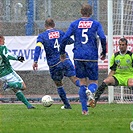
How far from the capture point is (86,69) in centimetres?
1215

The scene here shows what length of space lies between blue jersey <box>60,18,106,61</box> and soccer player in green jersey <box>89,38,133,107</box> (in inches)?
81.1

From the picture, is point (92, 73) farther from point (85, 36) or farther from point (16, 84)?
point (16, 84)

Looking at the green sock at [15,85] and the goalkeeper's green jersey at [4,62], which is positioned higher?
the goalkeeper's green jersey at [4,62]

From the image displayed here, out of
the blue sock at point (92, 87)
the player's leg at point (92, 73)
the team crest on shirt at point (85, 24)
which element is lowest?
the blue sock at point (92, 87)

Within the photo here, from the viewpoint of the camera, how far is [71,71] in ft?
48.4

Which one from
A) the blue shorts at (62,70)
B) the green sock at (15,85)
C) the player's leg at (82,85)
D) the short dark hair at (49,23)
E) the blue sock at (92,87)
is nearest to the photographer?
the blue sock at (92,87)

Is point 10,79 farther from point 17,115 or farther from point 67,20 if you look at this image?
point 67,20

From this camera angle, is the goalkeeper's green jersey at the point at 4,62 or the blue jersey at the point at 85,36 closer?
the blue jersey at the point at 85,36

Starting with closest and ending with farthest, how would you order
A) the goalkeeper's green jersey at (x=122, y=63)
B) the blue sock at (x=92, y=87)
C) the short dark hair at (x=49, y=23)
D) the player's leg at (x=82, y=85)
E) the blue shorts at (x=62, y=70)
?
the blue sock at (x=92, y=87) < the player's leg at (x=82, y=85) < the goalkeeper's green jersey at (x=122, y=63) < the short dark hair at (x=49, y=23) < the blue shorts at (x=62, y=70)

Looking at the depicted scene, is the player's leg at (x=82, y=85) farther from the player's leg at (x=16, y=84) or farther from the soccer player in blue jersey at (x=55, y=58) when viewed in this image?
the player's leg at (x=16, y=84)

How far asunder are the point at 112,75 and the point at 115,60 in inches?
12.6

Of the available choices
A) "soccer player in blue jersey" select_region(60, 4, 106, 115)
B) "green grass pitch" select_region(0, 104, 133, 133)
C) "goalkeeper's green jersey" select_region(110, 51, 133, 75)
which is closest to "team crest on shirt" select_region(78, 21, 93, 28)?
"soccer player in blue jersey" select_region(60, 4, 106, 115)

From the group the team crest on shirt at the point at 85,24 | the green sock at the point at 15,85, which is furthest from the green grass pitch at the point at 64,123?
the green sock at the point at 15,85

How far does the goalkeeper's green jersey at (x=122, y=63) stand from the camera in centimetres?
1436
